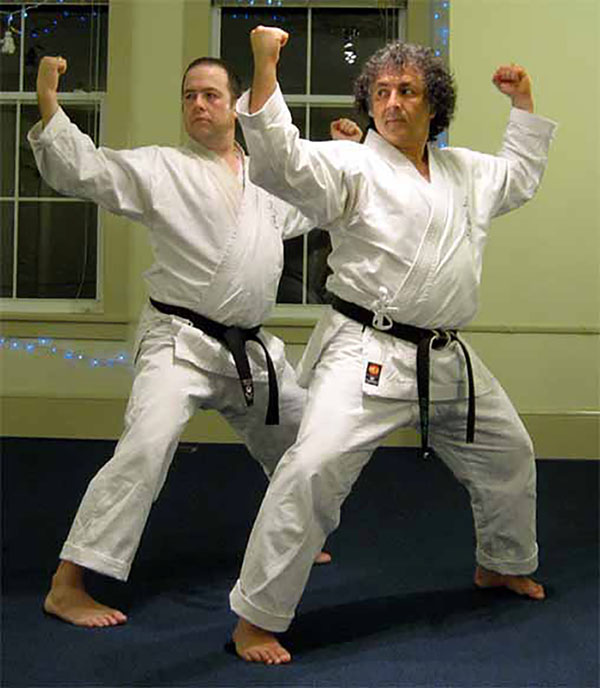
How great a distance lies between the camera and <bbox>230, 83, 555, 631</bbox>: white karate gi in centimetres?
182

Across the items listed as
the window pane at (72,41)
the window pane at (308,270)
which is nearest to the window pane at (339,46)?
the window pane at (308,270)

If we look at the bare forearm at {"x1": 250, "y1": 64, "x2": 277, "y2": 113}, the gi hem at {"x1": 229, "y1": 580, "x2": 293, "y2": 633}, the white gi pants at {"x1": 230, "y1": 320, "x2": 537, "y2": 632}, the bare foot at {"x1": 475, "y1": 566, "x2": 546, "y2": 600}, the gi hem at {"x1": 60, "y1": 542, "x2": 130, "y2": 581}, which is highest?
the bare forearm at {"x1": 250, "y1": 64, "x2": 277, "y2": 113}

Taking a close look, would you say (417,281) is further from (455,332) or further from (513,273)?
(513,273)

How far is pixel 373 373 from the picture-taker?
1.94 metres

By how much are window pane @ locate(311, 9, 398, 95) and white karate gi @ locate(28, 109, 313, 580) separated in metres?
2.37

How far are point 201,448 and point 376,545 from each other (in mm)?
1652

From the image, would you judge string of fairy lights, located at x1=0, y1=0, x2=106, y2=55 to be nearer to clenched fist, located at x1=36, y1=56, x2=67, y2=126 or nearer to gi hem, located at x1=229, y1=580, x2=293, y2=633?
clenched fist, located at x1=36, y1=56, x2=67, y2=126

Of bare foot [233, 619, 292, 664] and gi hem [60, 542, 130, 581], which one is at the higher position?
gi hem [60, 542, 130, 581]

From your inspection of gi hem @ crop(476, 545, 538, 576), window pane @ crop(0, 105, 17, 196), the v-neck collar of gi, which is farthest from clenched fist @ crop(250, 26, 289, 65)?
window pane @ crop(0, 105, 17, 196)

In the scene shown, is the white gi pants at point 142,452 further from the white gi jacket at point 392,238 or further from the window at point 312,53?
the window at point 312,53

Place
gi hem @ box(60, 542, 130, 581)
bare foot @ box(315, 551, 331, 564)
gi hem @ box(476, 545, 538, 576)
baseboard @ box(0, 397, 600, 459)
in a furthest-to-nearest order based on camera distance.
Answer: baseboard @ box(0, 397, 600, 459) → bare foot @ box(315, 551, 331, 564) → gi hem @ box(476, 545, 538, 576) → gi hem @ box(60, 542, 130, 581)

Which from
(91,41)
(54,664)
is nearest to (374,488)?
(54,664)

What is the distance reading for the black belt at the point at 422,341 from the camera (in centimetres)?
197

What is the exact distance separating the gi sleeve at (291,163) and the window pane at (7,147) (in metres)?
3.14
